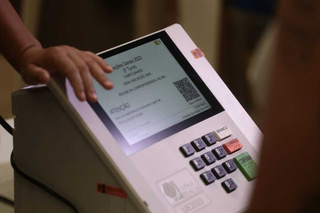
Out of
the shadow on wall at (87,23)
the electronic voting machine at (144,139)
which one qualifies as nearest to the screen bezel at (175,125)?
the electronic voting machine at (144,139)

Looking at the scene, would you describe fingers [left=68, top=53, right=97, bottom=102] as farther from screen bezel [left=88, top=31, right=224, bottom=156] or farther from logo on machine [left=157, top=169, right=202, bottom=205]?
logo on machine [left=157, top=169, right=202, bottom=205]

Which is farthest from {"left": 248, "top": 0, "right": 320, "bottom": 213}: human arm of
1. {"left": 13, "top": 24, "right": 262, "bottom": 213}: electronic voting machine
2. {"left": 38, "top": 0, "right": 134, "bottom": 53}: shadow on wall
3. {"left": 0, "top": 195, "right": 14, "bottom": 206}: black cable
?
{"left": 38, "top": 0, "right": 134, "bottom": 53}: shadow on wall

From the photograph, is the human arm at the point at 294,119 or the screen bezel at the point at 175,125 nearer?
the human arm at the point at 294,119

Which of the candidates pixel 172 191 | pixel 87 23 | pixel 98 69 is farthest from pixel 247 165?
pixel 87 23

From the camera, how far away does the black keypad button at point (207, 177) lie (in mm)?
575

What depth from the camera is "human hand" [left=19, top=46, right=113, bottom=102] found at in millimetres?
518

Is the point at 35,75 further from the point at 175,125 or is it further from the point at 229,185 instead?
the point at 229,185

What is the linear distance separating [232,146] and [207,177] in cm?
8

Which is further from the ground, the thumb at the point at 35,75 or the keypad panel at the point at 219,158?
the thumb at the point at 35,75

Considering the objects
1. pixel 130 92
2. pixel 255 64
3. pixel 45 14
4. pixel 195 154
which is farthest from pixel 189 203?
pixel 45 14

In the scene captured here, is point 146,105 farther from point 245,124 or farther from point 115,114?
point 245,124

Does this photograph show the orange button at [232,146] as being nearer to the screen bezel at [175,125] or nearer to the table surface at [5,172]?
the screen bezel at [175,125]

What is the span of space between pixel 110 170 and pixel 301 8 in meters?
0.36

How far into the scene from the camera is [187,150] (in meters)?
0.59
